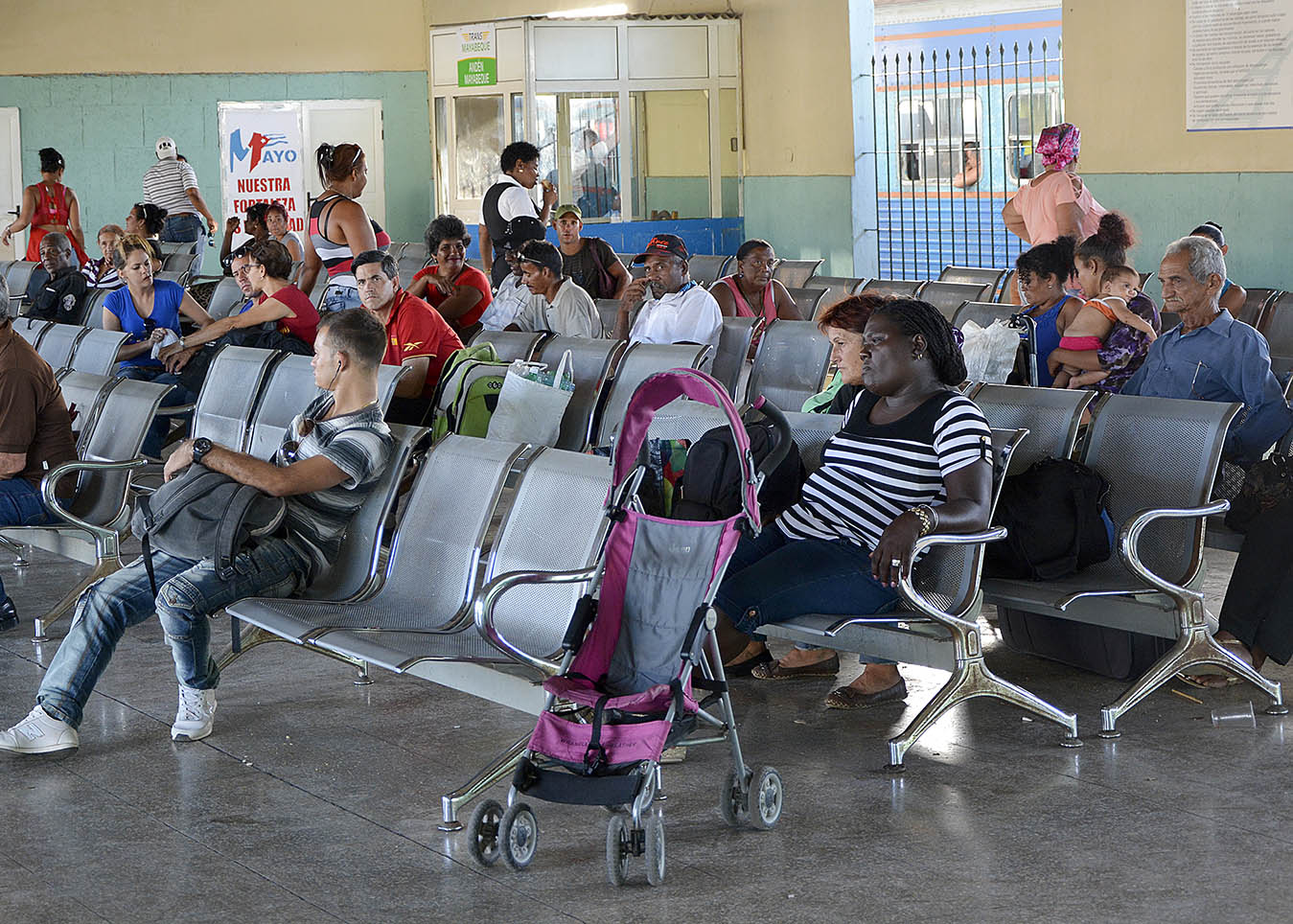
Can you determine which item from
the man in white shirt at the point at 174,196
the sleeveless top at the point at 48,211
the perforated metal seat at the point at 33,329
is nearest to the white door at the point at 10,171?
the sleeveless top at the point at 48,211

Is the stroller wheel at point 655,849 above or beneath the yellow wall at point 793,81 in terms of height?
beneath

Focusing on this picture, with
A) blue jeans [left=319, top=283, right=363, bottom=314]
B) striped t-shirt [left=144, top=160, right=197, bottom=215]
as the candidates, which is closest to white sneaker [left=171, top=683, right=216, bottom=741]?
blue jeans [left=319, top=283, right=363, bottom=314]

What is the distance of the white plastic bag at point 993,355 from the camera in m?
6.04

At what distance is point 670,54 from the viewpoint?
614 inches

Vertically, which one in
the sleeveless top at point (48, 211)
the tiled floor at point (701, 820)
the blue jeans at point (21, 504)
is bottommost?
the tiled floor at point (701, 820)

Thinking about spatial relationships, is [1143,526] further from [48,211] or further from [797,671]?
[48,211]

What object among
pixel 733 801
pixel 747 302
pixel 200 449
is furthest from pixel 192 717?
pixel 747 302

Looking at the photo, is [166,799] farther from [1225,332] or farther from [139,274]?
[139,274]

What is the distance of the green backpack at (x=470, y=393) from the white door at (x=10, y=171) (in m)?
12.8

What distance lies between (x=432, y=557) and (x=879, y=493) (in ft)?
3.97

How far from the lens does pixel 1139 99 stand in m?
11.7

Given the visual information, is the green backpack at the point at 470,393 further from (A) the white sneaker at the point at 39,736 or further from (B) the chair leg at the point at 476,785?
(B) the chair leg at the point at 476,785

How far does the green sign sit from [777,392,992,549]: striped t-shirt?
12.3m

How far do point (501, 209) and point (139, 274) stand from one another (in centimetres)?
230
